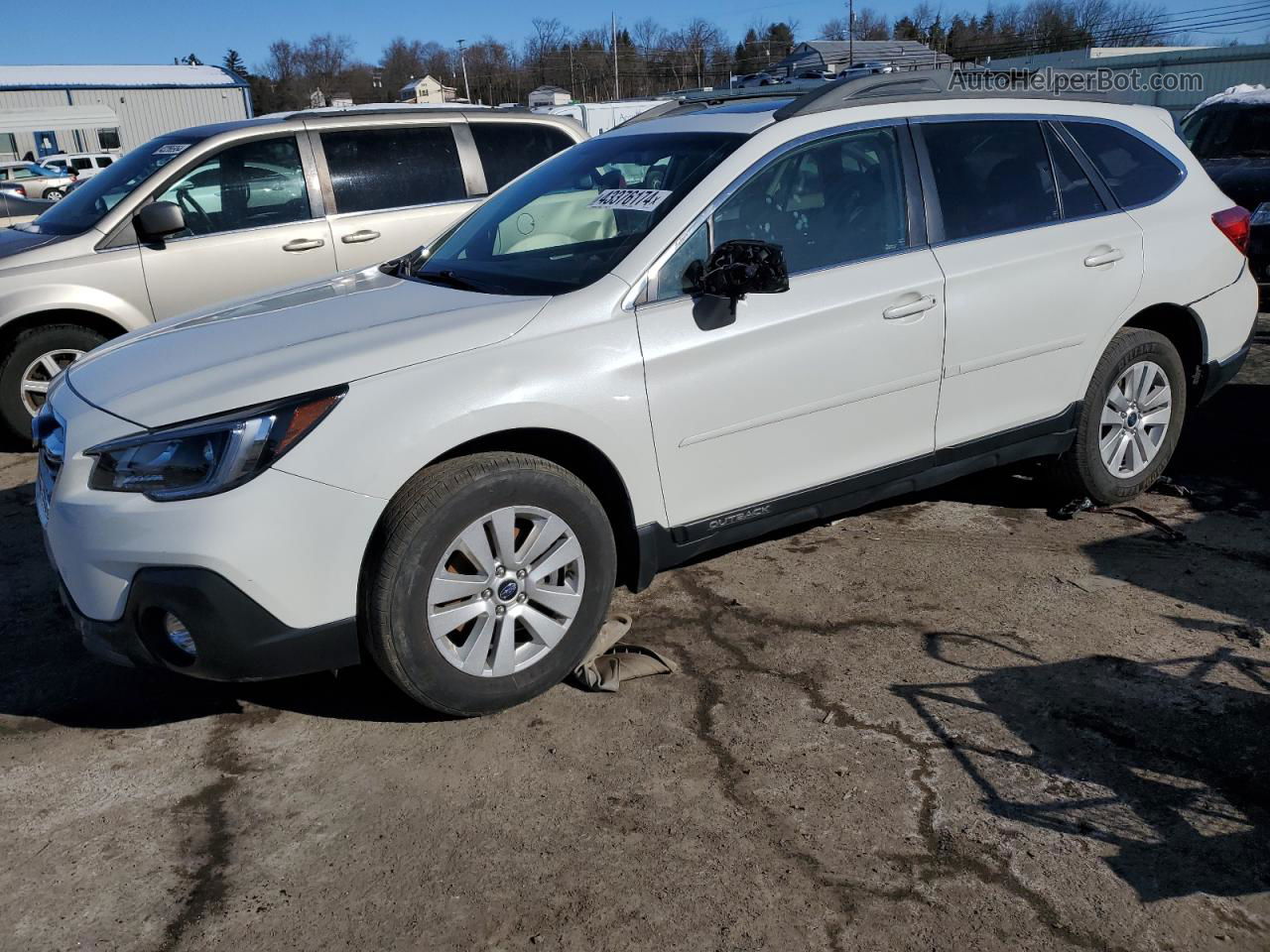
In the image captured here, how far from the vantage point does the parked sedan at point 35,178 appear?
29783 millimetres

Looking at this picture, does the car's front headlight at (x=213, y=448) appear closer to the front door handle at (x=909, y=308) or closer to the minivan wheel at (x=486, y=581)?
the minivan wheel at (x=486, y=581)

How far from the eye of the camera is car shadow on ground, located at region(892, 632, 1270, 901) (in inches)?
102

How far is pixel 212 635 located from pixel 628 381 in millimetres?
1408

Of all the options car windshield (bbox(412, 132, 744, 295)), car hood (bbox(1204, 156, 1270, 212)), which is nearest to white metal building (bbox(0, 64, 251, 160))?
car hood (bbox(1204, 156, 1270, 212))

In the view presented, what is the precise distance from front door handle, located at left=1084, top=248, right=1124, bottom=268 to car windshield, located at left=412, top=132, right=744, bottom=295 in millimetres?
1632

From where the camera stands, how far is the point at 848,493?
3.93 m

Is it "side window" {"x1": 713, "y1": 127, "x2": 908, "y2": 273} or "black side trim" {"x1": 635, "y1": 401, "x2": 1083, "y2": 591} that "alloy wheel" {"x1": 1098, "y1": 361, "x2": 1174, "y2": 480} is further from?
"side window" {"x1": 713, "y1": 127, "x2": 908, "y2": 273}

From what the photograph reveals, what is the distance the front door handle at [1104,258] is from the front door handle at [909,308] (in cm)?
90

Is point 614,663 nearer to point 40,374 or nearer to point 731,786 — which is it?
point 731,786

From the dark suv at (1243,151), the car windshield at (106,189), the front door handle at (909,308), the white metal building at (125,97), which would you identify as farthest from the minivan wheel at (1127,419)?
the white metal building at (125,97)

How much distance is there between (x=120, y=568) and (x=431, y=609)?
2.78 ft

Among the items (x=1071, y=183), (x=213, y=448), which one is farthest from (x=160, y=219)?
(x=1071, y=183)

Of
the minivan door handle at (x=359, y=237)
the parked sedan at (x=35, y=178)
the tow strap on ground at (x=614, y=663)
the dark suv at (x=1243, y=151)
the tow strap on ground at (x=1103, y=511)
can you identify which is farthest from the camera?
the parked sedan at (x=35, y=178)

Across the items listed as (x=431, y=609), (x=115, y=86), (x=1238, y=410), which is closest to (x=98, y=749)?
(x=431, y=609)
